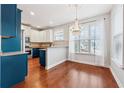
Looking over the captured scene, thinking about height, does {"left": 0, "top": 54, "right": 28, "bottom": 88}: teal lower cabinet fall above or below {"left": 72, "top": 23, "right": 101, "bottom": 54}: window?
below

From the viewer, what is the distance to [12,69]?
8.00ft

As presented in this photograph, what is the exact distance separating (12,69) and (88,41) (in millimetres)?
4099

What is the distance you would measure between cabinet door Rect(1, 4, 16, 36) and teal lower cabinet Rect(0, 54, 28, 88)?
0.69m

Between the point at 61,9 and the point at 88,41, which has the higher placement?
the point at 61,9

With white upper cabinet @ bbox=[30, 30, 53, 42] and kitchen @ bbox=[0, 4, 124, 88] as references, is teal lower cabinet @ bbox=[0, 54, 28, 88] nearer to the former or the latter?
kitchen @ bbox=[0, 4, 124, 88]

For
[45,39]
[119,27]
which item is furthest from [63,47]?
[119,27]

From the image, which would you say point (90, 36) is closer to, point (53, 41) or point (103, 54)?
point (103, 54)

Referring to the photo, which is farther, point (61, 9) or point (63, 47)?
point (63, 47)

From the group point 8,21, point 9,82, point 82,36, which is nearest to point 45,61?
point 9,82

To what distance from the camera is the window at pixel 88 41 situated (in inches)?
195

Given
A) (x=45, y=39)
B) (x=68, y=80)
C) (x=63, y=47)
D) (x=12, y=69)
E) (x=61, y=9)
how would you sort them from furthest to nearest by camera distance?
(x=45, y=39), (x=63, y=47), (x=61, y=9), (x=68, y=80), (x=12, y=69)

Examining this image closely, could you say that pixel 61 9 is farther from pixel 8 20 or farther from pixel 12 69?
pixel 12 69

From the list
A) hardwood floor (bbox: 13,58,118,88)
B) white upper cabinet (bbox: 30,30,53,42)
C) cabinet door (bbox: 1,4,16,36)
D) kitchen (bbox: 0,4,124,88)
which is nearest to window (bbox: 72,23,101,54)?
kitchen (bbox: 0,4,124,88)

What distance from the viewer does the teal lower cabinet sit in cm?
221
